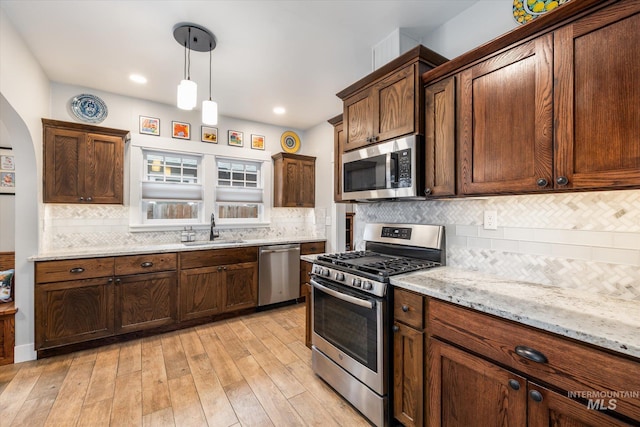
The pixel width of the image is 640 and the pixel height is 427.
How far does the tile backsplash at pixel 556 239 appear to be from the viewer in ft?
4.34

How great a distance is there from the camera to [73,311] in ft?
8.52

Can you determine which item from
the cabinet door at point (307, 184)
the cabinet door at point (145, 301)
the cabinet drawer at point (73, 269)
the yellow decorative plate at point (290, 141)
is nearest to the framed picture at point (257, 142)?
the yellow decorative plate at point (290, 141)

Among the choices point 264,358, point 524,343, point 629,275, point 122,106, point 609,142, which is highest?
point 122,106

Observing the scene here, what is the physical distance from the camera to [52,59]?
2.59 meters

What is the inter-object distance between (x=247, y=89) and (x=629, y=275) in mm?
3443

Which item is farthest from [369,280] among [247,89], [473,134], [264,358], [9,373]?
[9,373]

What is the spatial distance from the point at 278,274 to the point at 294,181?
56.6 inches

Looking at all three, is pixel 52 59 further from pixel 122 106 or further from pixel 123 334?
pixel 123 334

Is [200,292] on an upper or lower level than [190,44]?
lower

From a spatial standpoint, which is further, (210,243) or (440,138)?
(210,243)

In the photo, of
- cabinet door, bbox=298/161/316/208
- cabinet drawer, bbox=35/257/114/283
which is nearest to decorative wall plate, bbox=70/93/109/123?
cabinet drawer, bbox=35/257/114/283

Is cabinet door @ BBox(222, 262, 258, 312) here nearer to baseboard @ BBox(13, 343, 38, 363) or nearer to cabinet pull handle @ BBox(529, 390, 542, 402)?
baseboard @ BBox(13, 343, 38, 363)

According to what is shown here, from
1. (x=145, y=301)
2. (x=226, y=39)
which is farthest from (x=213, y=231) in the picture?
(x=226, y=39)

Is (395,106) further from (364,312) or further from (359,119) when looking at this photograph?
(364,312)
